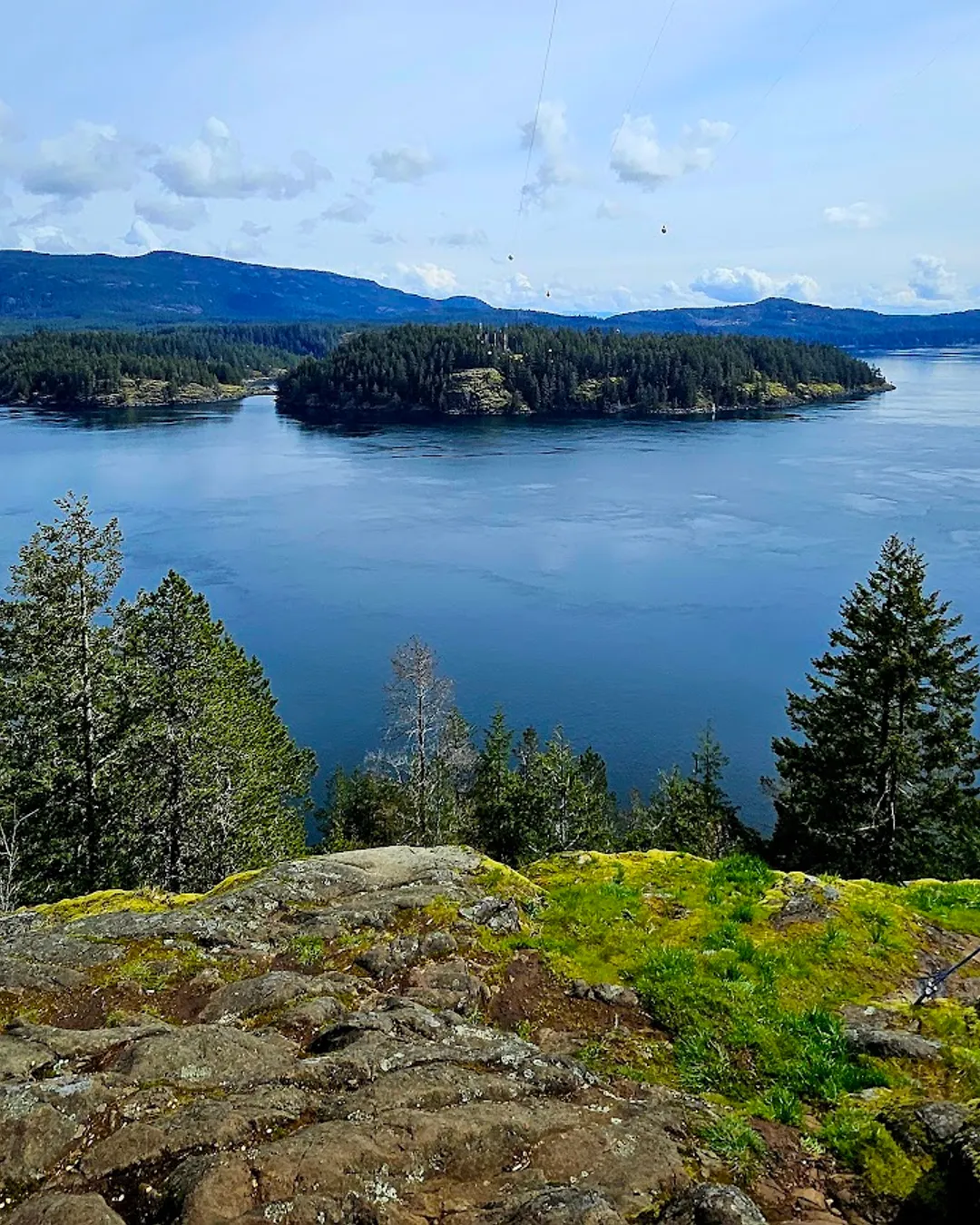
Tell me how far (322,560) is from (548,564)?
2061 centimetres

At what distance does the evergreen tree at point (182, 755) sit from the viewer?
22.3m

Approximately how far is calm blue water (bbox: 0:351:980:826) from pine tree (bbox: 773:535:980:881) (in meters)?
14.6

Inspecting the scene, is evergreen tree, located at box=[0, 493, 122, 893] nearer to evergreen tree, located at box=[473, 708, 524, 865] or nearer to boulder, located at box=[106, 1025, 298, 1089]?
boulder, located at box=[106, 1025, 298, 1089]

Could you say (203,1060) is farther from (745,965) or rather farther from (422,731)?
(422,731)

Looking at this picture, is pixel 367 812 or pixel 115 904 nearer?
pixel 115 904

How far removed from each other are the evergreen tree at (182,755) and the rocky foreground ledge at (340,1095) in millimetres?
12474

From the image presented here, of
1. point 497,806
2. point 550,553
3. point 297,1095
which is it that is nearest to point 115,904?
point 297,1095

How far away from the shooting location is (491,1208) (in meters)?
4.99

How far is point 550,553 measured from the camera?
77438 mm

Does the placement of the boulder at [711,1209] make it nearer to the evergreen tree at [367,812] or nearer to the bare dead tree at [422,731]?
the bare dead tree at [422,731]

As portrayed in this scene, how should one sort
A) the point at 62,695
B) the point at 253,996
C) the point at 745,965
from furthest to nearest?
the point at 62,695 → the point at 745,965 → the point at 253,996

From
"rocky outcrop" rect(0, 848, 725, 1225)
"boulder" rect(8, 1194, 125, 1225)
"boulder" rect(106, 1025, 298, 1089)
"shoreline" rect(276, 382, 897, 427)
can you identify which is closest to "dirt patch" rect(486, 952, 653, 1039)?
"rocky outcrop" rect(0, 848, 725, 1225)

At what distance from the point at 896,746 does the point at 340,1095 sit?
67.4ft

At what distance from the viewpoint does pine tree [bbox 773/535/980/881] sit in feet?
74.5
